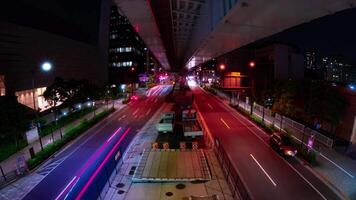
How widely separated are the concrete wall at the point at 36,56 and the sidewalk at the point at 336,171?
3532 cm

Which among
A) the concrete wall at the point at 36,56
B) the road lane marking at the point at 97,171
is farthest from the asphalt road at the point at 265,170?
the concrete wall at the point at 36,56

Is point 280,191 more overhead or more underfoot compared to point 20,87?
more underfoot

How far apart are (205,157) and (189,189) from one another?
15.9 feet

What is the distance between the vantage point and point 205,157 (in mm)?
19172

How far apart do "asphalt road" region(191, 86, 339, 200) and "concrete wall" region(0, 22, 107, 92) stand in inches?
1058

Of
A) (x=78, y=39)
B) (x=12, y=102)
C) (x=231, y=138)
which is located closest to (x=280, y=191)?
(x=231, y=138)

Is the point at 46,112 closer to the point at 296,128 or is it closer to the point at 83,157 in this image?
the point at 83,157

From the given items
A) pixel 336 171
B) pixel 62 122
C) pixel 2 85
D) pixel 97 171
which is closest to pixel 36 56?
pixel 2 85

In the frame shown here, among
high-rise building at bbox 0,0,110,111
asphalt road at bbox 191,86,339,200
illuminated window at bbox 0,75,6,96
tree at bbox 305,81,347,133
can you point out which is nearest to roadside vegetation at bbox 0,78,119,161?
high-rise building at bbox 0,0,110,111

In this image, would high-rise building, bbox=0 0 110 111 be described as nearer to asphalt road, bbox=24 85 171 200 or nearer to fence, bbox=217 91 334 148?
asphalt road, bbox=24 85 171 200

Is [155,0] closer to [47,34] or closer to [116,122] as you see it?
[116,122]

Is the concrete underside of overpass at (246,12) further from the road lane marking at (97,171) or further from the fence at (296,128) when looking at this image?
the fence at (296,128)

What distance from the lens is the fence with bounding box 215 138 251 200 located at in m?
14.0

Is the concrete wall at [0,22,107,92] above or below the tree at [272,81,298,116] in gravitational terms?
above
